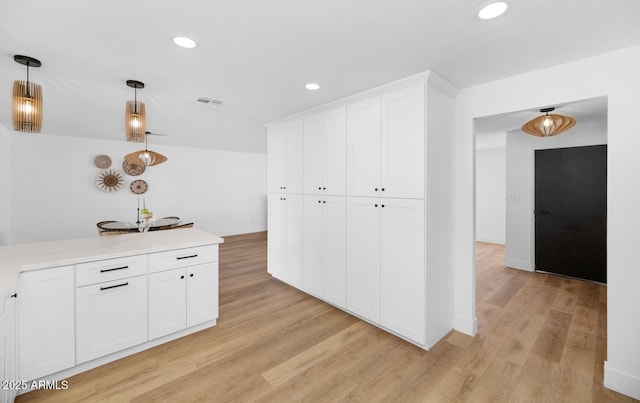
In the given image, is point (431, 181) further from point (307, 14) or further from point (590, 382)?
point (590, 382)

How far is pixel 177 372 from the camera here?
81.7 inches

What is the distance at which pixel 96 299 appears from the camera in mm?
2080

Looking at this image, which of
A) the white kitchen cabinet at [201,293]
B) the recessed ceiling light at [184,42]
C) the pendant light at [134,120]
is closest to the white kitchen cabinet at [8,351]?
the white kitchen cabinet at [201,293]

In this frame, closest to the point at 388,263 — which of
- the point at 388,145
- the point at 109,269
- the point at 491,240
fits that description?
the point at 388,145

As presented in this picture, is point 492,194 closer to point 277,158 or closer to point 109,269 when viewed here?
point 277,158

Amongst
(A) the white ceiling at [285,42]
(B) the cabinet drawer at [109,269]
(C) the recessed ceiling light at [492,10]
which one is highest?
(A) the white ceiling at [285,42]

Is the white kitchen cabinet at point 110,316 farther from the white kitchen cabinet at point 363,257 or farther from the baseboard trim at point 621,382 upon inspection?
the baseboard trim at point 621,382

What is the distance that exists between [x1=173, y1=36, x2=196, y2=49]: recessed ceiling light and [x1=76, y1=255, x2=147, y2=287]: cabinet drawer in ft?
5.45

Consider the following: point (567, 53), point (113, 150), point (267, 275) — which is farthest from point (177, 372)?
point (113, 150)

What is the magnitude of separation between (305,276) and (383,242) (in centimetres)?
135

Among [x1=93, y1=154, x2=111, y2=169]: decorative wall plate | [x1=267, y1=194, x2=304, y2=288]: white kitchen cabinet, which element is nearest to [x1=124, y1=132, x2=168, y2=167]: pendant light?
[x1=93, y1=154, x2=111, y2=169]: decorative wall plate

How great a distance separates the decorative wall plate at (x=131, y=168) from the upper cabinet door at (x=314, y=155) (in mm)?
4592

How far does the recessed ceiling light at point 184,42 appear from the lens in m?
1.79

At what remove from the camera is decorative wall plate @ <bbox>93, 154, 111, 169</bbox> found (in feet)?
19.0
